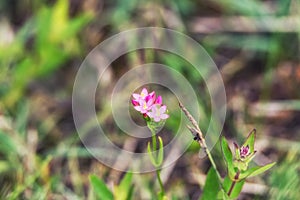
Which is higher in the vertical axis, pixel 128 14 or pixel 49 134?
pixel 128 14

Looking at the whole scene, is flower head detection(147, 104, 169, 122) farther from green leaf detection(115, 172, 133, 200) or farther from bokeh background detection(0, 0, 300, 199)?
bokeh background detection(0, 0, 300, 199)

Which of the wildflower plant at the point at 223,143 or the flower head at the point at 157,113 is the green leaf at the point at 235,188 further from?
the flower head at the point at 157,113

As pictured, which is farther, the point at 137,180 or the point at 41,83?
the point at 41,83

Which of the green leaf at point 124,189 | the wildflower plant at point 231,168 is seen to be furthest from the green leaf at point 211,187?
the green leaf at point 124,189

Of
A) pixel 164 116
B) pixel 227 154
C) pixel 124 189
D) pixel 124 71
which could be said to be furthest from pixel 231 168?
pixel 124 71

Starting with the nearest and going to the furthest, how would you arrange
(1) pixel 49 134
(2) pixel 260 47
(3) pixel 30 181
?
1. (3) pixel 30 181
2. (1) pixel 49 134
3. (2) pixel 260 47

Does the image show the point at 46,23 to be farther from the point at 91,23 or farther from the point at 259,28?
the point at 259,28

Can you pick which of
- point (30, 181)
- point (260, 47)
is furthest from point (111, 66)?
point (30, 181)

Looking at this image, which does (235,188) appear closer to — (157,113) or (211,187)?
(211,187)

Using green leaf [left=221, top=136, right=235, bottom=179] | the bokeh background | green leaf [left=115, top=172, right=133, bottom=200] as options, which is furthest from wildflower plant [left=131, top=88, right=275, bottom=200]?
the bokeh background
